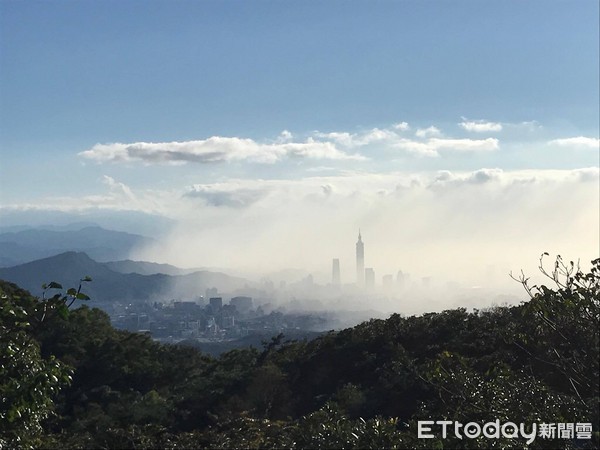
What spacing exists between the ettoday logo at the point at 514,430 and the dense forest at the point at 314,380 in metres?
0.08

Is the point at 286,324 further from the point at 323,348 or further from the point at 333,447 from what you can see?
the point at 333,447

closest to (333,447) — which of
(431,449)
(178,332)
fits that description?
(431,449)

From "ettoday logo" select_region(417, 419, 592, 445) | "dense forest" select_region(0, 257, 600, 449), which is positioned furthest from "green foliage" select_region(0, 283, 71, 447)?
"ettoday logo" select_region(417, 419, 592, 445)

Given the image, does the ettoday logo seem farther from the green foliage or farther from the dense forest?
the green foliage

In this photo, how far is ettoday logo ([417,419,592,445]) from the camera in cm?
583

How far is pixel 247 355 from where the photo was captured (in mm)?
26172

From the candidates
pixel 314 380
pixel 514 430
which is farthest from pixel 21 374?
pixel 314 380

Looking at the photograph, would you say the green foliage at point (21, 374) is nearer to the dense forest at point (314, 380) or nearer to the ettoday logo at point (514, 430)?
the dense forest at point (314, 380)

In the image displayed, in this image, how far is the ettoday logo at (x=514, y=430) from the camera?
19.1 feet

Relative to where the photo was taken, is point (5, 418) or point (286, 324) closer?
point (5, 418)

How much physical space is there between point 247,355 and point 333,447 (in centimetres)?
2036

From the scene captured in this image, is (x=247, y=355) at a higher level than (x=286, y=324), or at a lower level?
higher

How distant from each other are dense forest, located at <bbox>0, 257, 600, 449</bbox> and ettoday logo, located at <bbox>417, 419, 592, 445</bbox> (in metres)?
0.08

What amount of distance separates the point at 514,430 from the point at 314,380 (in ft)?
53.8
